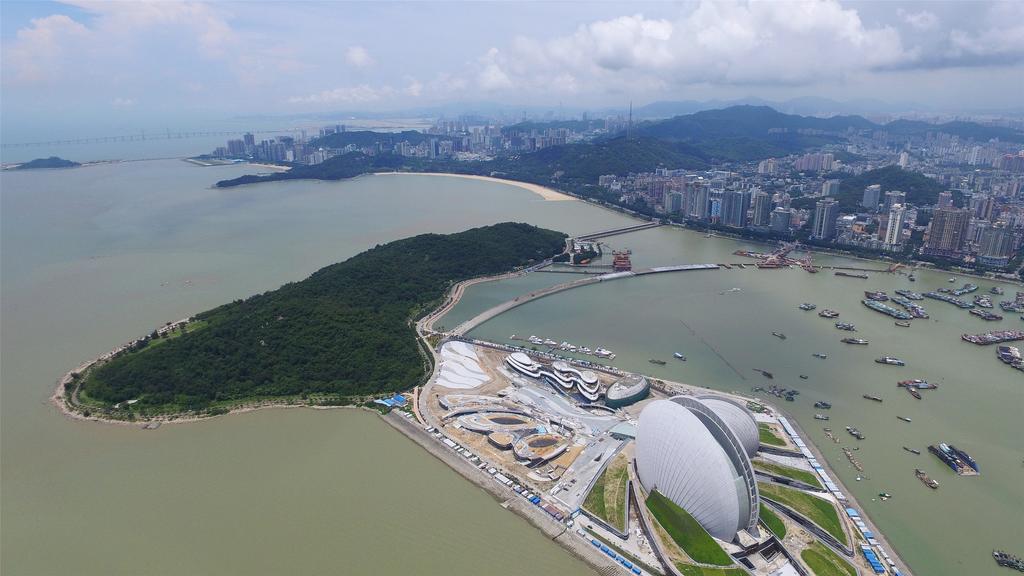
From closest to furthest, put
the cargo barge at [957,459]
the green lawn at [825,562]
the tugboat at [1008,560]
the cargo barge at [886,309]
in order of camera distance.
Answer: the green lawn at [825,562], the tugboat at [1008,560], the cargo barge at [957,459], the cargo barge at [886,309]

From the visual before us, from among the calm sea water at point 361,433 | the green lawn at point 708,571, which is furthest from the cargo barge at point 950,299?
the green lawn at point 708,571

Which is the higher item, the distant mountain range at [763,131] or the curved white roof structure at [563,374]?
the distant mountain range at [763,131]

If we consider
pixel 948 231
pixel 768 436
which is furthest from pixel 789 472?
pixel 948 231

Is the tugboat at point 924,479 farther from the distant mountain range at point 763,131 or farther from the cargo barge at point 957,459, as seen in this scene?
the distant mountain range at point 763,131

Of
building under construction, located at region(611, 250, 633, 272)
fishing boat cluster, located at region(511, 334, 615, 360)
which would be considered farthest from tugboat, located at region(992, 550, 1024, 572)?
building under construction, located at region(611, 250, 633, 272)

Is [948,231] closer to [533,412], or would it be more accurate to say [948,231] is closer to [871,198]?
[871,198]

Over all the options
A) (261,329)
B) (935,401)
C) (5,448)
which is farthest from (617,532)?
(5,448)

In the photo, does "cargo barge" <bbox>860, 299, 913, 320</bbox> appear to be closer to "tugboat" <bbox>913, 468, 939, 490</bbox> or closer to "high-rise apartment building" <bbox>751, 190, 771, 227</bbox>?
"tugboat" <bbox>913, 468, 939, 490</bbox>
